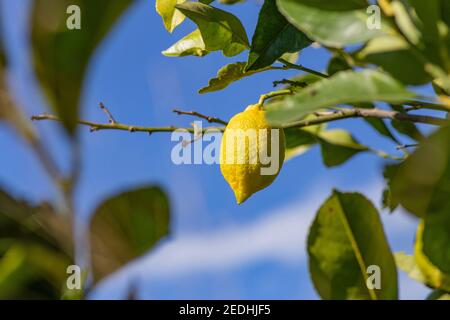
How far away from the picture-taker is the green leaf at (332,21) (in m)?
0.35

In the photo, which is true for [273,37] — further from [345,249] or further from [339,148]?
[339,148]

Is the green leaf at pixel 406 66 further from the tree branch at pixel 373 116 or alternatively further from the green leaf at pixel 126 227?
the green leaf at pixel 126 227

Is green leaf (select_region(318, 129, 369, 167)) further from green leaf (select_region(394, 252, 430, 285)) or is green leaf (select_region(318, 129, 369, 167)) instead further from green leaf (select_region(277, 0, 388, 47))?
green leaf (select_region(277, 0, 388, 47))

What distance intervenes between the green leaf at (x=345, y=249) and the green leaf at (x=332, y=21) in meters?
0.21

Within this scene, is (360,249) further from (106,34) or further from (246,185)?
(106,34)

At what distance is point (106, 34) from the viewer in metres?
0.23

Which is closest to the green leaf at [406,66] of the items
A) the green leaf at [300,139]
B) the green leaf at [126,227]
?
the green leaf at [126,227]

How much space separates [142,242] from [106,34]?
3.4 inches

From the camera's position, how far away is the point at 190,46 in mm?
708

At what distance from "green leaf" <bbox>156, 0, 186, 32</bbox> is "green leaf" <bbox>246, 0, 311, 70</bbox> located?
0.13 m

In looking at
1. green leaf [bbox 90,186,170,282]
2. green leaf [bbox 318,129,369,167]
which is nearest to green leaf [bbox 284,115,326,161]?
green leaf [bbox 318,129,369,167]

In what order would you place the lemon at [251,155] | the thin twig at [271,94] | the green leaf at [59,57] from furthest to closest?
the thin twig at [271,94], the lemon at [251,155], the green leaf at [59,57]
